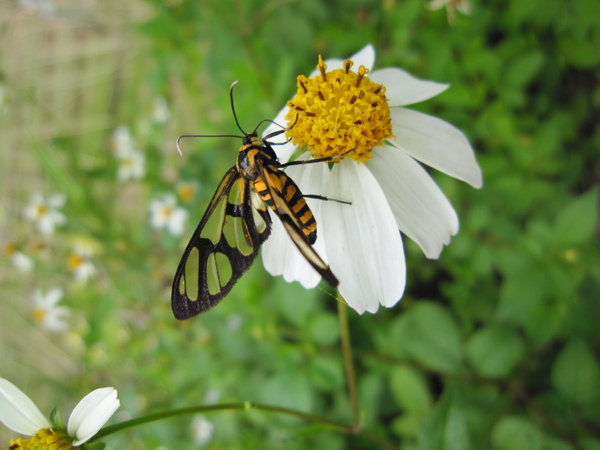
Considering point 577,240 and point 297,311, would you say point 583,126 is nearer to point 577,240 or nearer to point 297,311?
point 577,240

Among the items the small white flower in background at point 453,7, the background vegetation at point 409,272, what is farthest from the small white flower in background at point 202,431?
the small white flower in background at point 453,7

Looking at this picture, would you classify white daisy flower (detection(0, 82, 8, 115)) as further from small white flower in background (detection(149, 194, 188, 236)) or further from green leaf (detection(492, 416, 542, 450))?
green leaf (detection(492, 416, 542, 450))

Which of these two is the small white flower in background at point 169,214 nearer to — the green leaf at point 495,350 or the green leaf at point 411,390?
the green leaf at point 411,390

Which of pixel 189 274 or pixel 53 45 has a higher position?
pixel 53 45

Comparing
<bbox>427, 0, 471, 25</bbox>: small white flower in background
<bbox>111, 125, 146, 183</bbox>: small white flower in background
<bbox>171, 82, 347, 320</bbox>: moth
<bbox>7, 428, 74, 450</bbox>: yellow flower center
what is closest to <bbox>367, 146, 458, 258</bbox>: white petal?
<bbox>171, 82, 347, 320</bbox>: moth

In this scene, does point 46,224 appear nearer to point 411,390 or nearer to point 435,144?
point 411,390

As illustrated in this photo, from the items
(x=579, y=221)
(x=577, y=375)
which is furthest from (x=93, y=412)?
(x=579, y=221)

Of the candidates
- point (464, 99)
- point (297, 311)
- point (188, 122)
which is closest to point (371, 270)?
point (297, 311)
